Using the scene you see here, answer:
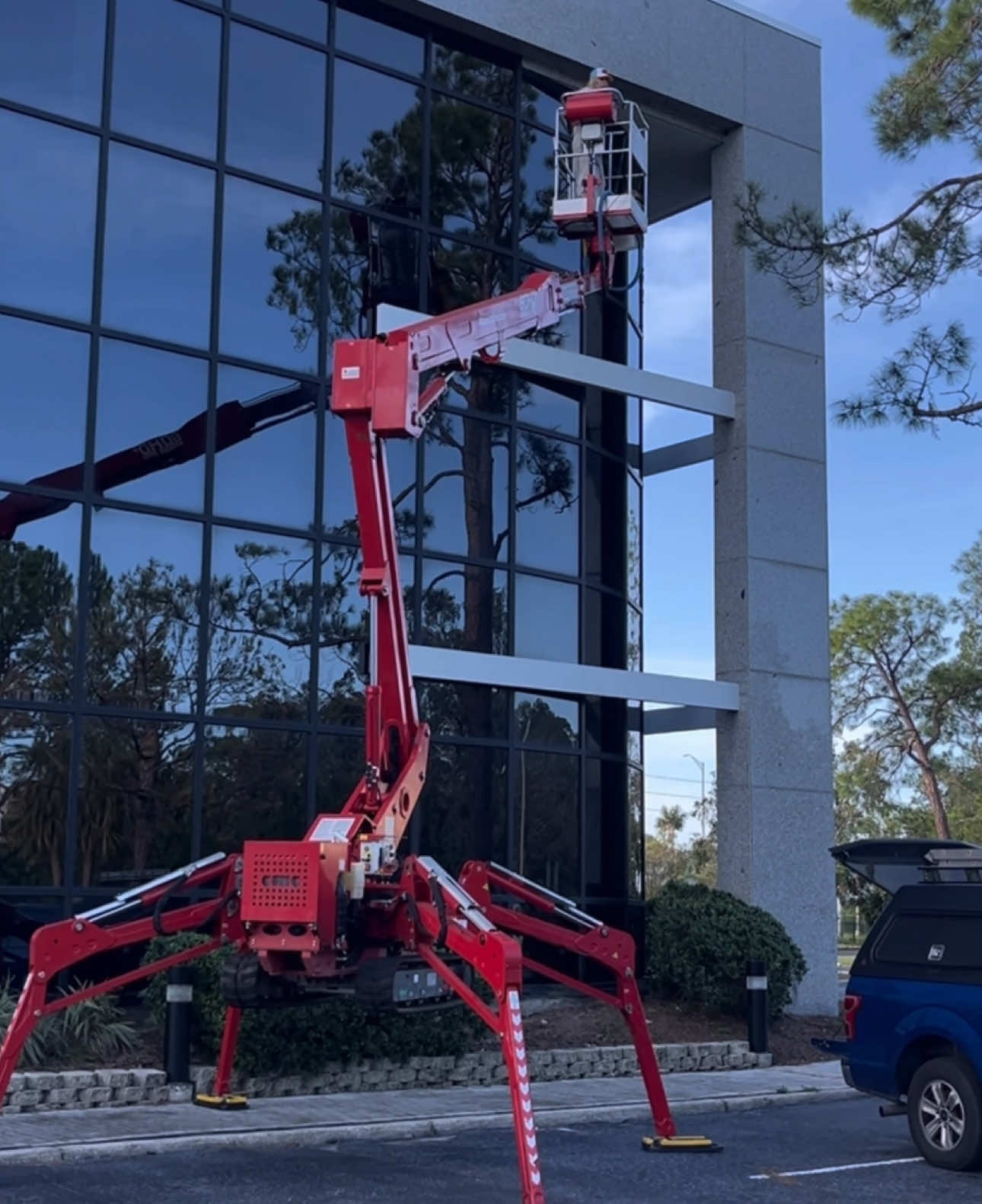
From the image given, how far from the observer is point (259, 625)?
16.1 m

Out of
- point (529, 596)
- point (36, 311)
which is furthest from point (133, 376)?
point (529, 596)

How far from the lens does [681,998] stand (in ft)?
57.8

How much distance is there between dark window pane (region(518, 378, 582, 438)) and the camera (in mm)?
18766

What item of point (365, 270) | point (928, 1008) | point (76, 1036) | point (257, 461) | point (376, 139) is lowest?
point (76, 1036)

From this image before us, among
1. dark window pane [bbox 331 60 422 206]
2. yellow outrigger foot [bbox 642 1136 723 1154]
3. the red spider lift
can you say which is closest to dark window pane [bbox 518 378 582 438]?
dark window pane [bbox 331 60 422 206]

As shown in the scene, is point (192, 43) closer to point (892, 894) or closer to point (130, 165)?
point (130, 165)

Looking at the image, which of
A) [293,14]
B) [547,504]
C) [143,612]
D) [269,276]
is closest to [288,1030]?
[143,612]

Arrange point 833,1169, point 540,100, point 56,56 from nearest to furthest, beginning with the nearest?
point 833,1169, point 56,56, point 540,100

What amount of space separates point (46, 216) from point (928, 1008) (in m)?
10.7

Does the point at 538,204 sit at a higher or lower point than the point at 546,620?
higher

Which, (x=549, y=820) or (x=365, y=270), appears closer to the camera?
(x=365, y=270)

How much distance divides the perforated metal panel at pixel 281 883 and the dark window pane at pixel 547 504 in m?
9.26

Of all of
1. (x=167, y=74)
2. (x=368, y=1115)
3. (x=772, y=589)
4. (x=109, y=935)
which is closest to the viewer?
(x=109, y=935)

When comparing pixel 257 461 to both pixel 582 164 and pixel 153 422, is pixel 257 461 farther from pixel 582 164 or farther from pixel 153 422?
pixel 582 164
